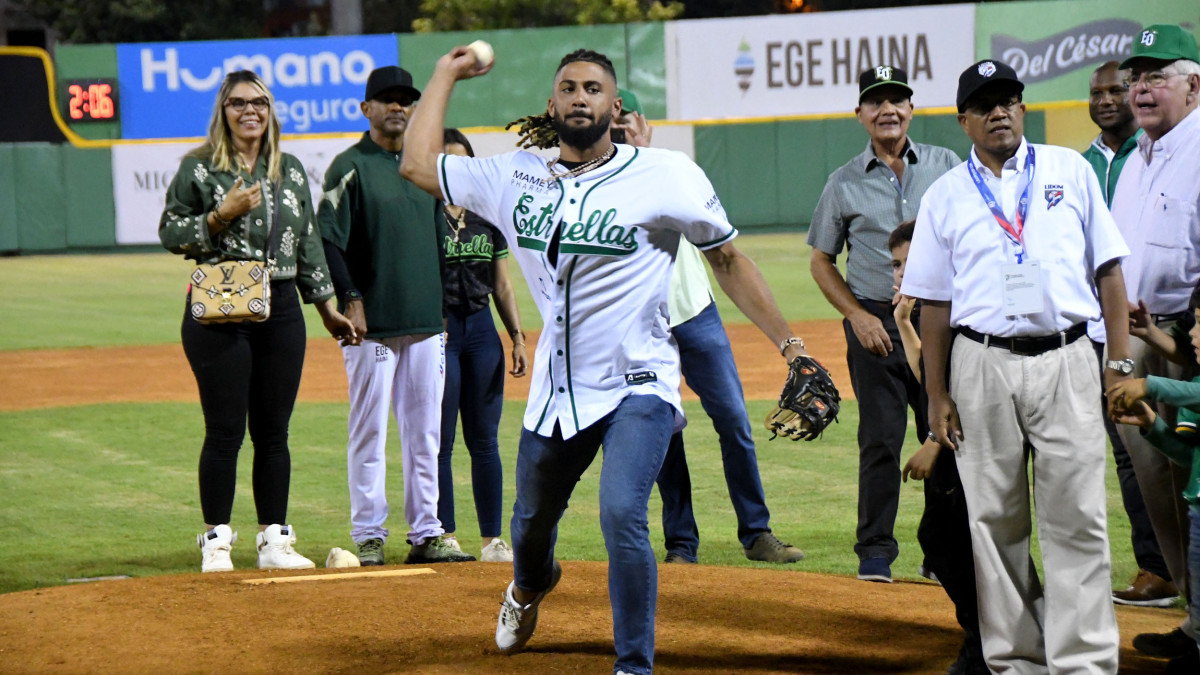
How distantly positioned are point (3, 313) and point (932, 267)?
708 inches

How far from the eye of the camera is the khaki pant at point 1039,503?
4.24 metres

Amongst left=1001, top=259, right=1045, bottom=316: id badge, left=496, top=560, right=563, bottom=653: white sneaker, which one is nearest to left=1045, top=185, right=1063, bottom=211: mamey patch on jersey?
left=1001, top=259, right=1045, bottom=316: id badge

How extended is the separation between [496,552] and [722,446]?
1192 millimetres

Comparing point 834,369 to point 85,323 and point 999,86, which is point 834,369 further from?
point 85,323

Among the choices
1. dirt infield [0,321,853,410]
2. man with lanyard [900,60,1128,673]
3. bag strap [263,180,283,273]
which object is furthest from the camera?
dirt infield [0,321,853,410]

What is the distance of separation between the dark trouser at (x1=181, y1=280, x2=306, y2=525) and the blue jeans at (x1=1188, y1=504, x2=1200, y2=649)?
3.77m

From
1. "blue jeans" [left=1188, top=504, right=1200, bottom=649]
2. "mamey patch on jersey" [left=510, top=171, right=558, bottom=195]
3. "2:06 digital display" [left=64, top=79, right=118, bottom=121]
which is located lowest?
"blue jeans" [left=1188, top=504, right=1200, bottom=649]

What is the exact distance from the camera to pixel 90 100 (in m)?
29.2

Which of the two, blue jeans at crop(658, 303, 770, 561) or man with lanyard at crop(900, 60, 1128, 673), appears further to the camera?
blue jeans at crop(658, 303, 770, 561)

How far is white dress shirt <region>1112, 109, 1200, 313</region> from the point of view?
16.2 ft

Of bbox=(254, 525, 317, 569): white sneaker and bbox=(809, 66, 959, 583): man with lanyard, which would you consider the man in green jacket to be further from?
bbox=(254, 525, 317, 569): white sneaker

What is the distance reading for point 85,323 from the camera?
18734mm

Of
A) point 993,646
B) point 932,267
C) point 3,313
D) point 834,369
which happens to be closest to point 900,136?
point 932,267

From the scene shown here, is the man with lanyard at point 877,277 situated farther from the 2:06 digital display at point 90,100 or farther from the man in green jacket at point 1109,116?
the 2:06 digital display at point 90,100
